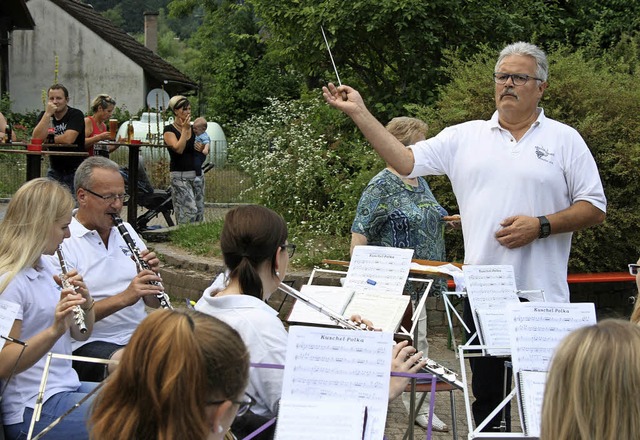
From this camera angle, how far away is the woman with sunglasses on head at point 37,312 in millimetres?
3344

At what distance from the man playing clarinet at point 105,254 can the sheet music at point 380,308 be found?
3.03ft

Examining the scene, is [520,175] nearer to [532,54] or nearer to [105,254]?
[532,54]

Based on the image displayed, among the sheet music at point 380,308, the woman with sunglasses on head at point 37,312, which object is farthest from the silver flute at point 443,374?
the woman with sunglasses on head at point 37,312

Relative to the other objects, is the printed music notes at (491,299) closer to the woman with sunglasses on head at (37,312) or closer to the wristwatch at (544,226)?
the wristwatch at (544,226)

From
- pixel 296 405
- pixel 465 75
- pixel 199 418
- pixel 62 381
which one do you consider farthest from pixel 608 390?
pixel 465 75

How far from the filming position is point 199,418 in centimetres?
204

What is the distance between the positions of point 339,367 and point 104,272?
2.06m

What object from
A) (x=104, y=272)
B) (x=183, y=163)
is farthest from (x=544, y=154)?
(x=183, y=163)

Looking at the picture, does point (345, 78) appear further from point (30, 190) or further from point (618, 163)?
point (30, 190)

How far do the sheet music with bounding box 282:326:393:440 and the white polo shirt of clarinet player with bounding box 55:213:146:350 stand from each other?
188cm

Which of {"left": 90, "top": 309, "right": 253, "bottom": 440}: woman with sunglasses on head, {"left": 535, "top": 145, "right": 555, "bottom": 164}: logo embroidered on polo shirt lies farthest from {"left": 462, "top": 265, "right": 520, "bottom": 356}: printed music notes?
{"left": 90, "top": 309, "right": 253, "bottom": 440}: woman with sunglasses on head

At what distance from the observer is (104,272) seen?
4.50 m

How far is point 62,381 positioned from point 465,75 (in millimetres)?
5830

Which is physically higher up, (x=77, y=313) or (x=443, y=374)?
(x=77, y=313)
